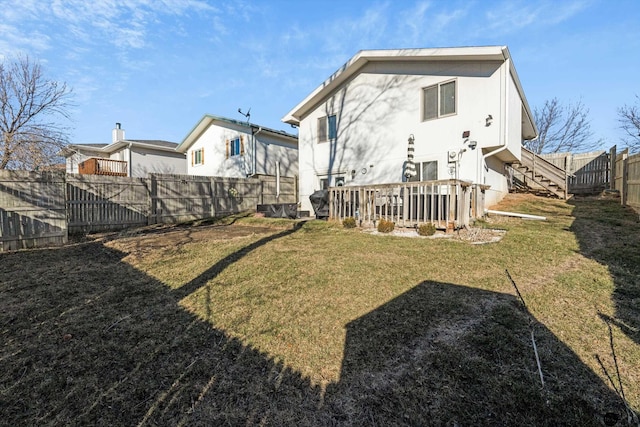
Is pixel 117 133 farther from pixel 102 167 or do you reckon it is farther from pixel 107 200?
pixel 107 200

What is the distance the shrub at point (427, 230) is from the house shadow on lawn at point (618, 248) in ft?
8.74

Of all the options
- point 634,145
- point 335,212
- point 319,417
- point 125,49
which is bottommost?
point 319,417

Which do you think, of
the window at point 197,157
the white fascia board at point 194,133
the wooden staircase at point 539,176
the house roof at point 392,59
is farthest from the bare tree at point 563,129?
the window at point 197,157

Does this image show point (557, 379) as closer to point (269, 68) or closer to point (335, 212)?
point (335, 212)

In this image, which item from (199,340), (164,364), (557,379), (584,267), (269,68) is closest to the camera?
(557,379)

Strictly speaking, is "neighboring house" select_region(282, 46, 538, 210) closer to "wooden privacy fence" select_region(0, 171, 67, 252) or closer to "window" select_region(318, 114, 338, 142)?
"window" select_region(318, 114, 338, 142)

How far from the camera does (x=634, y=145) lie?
1997 centimetres

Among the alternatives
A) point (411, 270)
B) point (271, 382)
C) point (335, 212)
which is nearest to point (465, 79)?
point (335, 212)

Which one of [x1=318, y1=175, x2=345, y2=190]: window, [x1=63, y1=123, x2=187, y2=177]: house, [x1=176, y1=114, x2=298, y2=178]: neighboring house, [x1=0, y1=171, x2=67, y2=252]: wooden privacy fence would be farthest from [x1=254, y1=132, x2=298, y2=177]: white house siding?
[x1=0, y1=171, x2=67, y2=252]: wooden privacy fence

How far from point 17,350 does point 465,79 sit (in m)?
11.8

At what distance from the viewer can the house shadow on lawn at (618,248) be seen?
9.77 ft

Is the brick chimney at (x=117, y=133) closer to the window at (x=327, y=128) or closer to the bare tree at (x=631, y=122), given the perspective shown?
the window at (x=327, y=128)

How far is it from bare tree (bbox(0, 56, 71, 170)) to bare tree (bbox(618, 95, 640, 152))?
3458 centimetres

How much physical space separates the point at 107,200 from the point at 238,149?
817 centimetres
